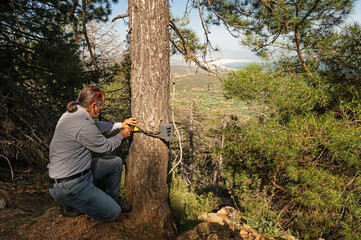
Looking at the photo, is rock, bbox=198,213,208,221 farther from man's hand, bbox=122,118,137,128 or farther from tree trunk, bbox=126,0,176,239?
man's hand, bbox=122,118,137,128

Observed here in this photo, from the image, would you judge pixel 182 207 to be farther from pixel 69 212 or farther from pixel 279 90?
pixel 279 90

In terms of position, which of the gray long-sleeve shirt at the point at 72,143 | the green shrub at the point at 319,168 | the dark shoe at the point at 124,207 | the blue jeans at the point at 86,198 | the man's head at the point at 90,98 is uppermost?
the man's head at the point at 90,98

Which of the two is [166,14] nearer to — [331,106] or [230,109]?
[331,106]

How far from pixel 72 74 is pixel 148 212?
4171 mm

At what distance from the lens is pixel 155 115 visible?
244 cm

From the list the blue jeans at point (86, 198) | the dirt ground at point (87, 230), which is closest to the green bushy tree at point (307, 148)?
the dirt ground at point (87, 230)

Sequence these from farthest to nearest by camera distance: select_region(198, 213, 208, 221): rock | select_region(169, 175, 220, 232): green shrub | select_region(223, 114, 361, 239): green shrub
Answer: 1. select_region(223, 114, 361, 239): green shrub
2. select_region(198, 213, 208, 221): rock
3. select_region(169, 175, 220, 232): green shrub

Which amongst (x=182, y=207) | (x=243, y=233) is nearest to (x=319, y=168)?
(x=243, y=233)

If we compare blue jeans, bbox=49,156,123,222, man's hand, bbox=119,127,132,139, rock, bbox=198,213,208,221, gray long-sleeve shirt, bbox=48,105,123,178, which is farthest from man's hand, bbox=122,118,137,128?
rock, bbox=198,213,208,221

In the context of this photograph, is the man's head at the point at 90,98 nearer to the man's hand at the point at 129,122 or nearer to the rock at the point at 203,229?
the man's hand at the point at 129,122

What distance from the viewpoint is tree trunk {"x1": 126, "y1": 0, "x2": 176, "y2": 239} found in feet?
7.72

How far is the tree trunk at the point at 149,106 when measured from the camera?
7.72ft

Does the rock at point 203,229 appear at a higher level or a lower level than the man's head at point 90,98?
lower

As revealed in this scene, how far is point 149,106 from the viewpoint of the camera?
2.41 metres
